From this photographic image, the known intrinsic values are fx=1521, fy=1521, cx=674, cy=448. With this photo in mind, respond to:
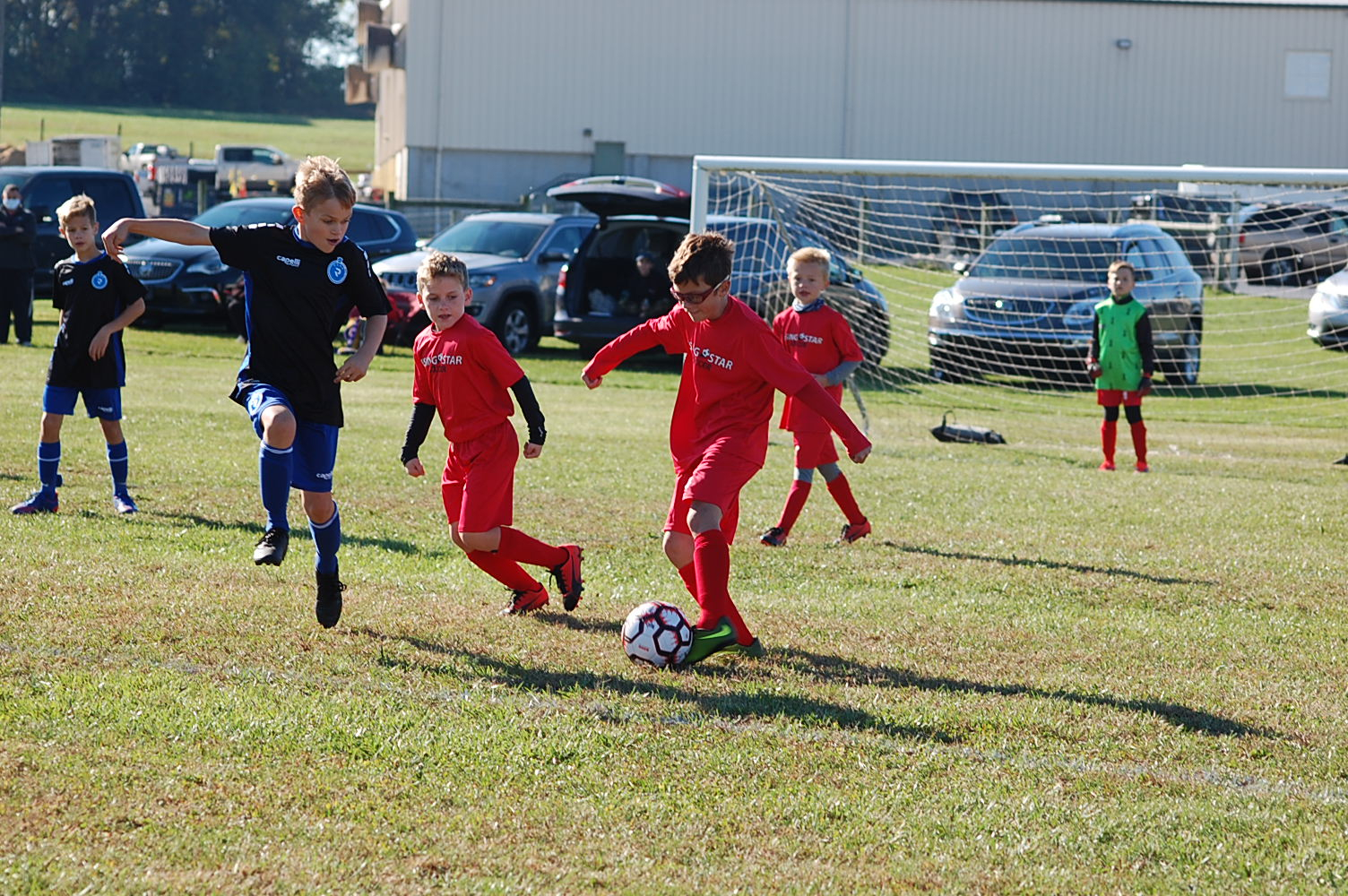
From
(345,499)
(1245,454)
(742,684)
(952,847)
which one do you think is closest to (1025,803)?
(952,847)

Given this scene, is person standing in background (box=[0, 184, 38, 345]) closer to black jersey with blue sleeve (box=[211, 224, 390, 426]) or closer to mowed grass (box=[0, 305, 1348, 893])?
mowed grass (box=[0, 305, 1348, 893])

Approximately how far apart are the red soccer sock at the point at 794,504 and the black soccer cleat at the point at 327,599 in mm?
3202

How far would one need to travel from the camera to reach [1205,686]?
5.52 meters

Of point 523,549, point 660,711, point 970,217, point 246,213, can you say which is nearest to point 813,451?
point 523,549

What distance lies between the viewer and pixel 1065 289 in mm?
16750

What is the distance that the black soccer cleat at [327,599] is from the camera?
18.5ft

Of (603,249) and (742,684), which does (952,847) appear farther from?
(603,249)

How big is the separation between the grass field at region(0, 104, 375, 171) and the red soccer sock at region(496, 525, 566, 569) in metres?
54.1

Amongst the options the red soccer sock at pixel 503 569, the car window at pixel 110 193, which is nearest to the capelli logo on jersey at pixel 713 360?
the red soccer sock at pixel 503 569

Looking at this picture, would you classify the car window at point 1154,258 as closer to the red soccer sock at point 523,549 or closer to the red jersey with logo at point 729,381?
the red jersey with logo at point 729,381

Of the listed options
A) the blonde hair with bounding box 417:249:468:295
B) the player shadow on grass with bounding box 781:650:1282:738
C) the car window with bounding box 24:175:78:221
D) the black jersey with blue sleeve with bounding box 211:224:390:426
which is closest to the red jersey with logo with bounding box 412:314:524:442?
the blonde hair with bounding box 417:249:468:295

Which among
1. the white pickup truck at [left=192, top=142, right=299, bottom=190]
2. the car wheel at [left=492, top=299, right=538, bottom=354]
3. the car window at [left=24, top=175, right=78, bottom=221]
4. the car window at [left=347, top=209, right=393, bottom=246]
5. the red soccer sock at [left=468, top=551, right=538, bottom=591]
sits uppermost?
the white pickup truck at [left=192, top=142, right=299, bottom=190]

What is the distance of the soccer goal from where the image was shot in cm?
1652

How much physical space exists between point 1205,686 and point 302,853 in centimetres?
339
